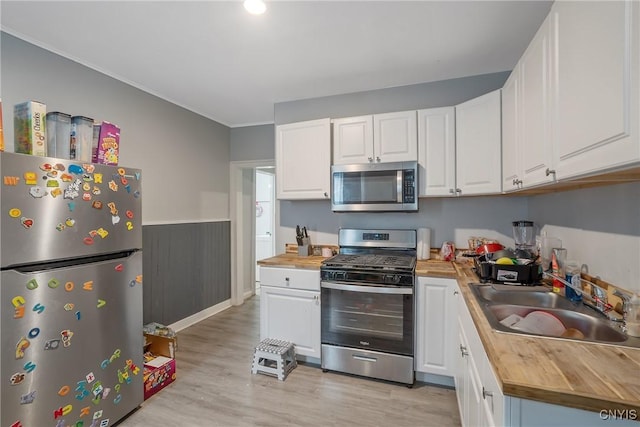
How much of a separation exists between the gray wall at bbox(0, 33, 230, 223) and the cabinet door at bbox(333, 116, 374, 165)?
1.87 m

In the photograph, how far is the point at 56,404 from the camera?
1572 mm

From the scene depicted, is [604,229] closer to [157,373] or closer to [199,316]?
[157,373]

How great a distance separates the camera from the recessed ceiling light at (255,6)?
169cm

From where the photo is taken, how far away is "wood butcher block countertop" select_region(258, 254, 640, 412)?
0.76m

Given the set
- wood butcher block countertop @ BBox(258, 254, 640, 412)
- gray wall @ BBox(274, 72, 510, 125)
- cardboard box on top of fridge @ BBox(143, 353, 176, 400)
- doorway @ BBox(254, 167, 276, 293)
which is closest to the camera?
wood butcher block countertop @ BBox(258, 254, 640, 412)

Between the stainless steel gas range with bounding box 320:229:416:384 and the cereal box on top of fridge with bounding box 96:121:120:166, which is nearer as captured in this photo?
the cereal box on top of fridge with bounding box 96:121:120:166

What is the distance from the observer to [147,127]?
3.01 m

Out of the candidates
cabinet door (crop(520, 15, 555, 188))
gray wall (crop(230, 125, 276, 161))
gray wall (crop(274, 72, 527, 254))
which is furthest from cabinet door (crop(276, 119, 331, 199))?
Result: cabinet door (crop(520, 15, 555, 188))

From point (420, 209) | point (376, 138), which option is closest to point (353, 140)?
point (376, 138)

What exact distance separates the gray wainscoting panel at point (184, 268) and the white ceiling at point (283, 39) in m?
1.58

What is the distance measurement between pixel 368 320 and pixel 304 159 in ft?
5.10

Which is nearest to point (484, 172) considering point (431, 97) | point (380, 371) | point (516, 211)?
point (516, 211)

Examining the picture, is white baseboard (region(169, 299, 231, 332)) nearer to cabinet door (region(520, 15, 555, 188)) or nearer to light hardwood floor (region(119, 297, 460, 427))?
light hardwood floor (region(119, 297, 460, 427))

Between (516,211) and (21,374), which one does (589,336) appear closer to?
(516,211)
